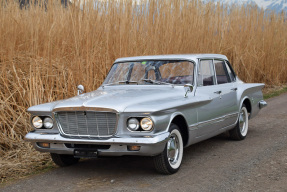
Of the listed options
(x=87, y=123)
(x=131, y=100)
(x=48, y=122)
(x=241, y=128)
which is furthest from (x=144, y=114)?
(x=241, y=128)

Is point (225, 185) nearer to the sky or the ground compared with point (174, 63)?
nearer to the ground

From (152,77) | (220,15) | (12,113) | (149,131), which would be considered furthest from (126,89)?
(220,15)

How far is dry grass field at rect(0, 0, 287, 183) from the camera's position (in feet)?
21.0

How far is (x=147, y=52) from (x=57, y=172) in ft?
13.7

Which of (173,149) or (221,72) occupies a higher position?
(221,72)

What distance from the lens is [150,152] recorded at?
4.48 meters

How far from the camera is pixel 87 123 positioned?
471 cm

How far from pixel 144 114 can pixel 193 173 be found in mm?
924

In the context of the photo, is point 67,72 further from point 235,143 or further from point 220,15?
point 220,15

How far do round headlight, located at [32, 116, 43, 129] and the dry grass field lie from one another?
610 mm

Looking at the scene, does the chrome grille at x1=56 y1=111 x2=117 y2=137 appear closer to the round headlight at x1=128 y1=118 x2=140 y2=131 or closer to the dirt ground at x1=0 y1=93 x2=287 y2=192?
the round headlight at x1=128 y1=118 x2=140 y2=131

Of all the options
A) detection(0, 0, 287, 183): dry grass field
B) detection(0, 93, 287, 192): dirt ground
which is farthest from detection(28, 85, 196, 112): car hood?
detection(0, 0, 287, 183): dry grass field

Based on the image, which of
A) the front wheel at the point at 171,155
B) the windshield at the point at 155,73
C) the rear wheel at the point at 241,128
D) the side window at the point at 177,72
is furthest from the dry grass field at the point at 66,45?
the rear wheel at the point at 241,128

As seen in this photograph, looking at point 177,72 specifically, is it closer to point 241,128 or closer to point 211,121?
point 211,121
